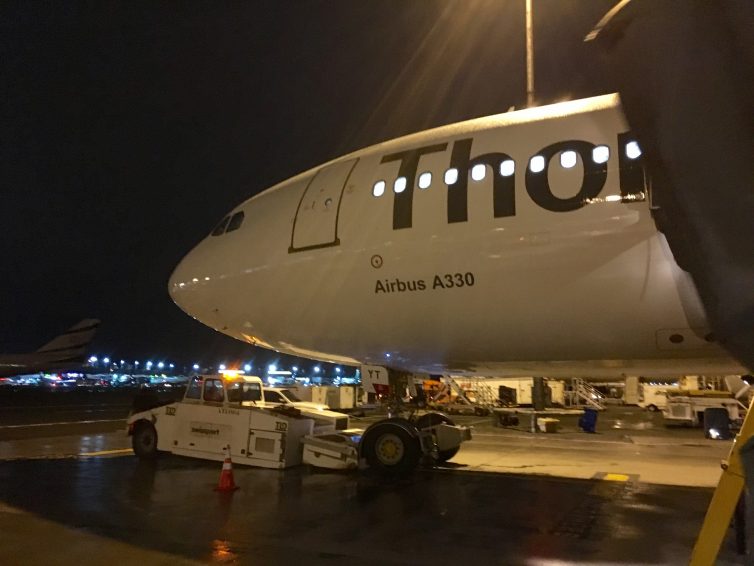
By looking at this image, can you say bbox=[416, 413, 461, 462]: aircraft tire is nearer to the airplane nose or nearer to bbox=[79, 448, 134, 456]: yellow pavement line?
the airplane nose

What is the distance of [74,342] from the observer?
172 ft

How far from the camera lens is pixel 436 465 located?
12219 mm

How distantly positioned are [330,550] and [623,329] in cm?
413

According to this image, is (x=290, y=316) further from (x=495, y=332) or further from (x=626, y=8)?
(x=626, y=8)

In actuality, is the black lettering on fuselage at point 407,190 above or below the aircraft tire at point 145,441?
above

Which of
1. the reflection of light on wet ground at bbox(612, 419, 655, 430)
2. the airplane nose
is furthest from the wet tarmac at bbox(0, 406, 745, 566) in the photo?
the reflection of light on wet ground at bbox(612, 419, 655, 430)

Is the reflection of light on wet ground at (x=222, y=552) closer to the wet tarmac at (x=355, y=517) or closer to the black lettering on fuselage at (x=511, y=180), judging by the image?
the wet tarmac at (x=355, y=517)

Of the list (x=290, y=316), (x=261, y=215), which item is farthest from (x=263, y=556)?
(x=261, y=215)

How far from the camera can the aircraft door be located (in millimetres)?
9766

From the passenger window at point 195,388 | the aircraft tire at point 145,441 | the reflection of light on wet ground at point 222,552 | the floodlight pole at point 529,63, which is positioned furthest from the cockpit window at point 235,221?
the floodlight pole at point 529,63

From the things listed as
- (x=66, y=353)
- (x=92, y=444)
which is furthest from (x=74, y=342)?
(x=92, y=444)

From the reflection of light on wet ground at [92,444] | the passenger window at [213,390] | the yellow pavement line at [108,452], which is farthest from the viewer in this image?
the reflection of light on wet ground at [92,444]

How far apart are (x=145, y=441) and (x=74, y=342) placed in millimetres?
44524

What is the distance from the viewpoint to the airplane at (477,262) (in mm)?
7297
